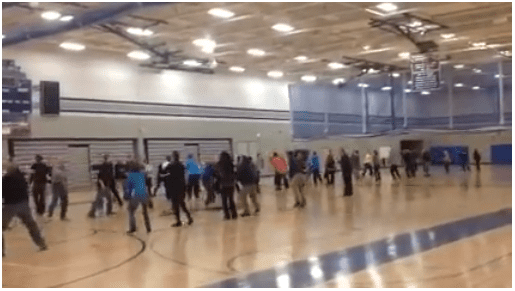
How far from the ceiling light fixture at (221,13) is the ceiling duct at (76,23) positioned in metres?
3.43

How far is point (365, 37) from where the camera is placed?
20047 mm

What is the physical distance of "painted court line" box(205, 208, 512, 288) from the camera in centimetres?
672

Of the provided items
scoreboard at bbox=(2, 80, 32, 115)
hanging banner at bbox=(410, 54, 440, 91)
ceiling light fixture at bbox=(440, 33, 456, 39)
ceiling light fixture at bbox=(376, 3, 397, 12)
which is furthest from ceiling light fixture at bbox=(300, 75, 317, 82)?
scoreboard at bbox=(2, 80, 32, 115)

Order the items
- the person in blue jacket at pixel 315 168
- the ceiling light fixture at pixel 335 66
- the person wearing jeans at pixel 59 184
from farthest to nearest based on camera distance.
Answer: the ceiling light fixture at pixel 335 66 → the person in blue jacket at pixel 315 168 → the person wearing jeans at pixel 59 184

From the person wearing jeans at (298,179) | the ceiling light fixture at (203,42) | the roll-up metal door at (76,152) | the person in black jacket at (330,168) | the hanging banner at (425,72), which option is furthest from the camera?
the person in black jacket at (330,168)

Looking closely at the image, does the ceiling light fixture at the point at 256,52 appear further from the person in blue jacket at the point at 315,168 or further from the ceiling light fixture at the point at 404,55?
the ceiling light fixture at the point at 404,55

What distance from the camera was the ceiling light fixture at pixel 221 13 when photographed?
15.6 m

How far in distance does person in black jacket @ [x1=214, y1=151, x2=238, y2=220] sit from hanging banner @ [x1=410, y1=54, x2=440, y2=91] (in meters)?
6.80

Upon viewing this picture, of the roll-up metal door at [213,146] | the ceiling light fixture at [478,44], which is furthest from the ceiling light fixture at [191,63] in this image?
the ceiling light fixture at [478,44]

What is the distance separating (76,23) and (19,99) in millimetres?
7234

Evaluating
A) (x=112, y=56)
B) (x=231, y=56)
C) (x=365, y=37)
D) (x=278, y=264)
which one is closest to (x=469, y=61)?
(x=365, y=37)

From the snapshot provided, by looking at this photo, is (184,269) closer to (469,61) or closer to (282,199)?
(282,199)

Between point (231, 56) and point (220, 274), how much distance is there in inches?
658

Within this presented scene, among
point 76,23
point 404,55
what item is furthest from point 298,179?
point 404,55
